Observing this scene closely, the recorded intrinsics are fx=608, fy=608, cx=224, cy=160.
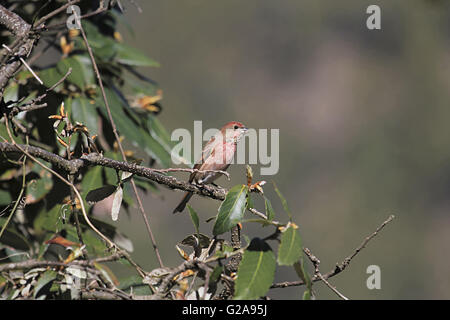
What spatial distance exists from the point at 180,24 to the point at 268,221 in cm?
1121

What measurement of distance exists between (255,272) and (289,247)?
0.36ft

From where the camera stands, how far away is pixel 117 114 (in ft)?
10.1

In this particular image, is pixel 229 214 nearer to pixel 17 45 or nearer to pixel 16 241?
pixel 17 45

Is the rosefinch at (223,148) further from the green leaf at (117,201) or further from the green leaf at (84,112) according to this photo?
the green leaf at (117,201)

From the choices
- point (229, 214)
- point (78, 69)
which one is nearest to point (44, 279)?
point (229, 214)

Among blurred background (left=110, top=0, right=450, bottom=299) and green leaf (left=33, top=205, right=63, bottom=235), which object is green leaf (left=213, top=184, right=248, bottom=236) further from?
blurred background (left=110, top=0, right=450, bottom=299)

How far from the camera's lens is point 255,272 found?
62.0 inches

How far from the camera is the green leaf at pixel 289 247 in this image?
60.6 inches

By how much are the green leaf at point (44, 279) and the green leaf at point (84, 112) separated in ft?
3.88

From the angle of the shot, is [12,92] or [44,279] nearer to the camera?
[44,279]

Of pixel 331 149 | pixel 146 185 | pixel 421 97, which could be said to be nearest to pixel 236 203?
pixel 146 185

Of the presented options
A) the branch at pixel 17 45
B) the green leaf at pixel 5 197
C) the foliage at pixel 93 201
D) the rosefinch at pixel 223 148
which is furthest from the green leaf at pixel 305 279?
the rosefinch at pixel 223 148

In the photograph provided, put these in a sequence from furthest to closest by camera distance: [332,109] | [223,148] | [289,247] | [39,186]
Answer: [332,109], [223,148], [39,186], [289,247]

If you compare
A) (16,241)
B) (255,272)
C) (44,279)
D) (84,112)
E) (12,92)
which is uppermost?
(12,92)
